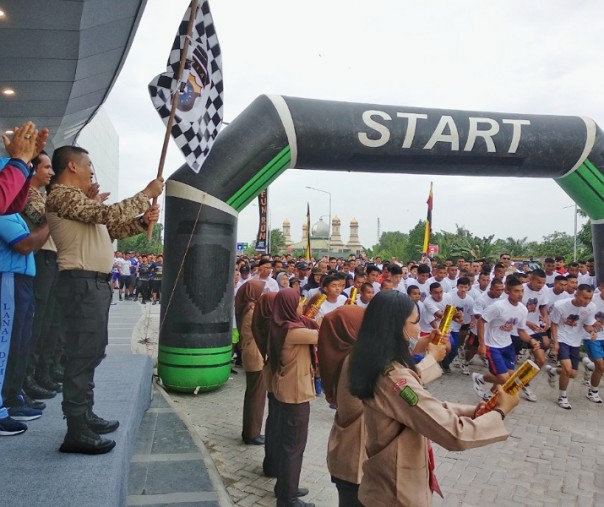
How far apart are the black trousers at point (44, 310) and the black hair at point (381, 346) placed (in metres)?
2.74

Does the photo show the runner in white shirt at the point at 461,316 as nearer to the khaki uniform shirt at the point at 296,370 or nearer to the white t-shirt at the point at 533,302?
the white t-shirt at the point at 533,302

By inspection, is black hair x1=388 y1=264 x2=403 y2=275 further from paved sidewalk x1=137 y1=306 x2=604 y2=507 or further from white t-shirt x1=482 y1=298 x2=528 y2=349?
paved sidewalk x1=137 y1=306 x2=604 y2=507

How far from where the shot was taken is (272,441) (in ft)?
14.0

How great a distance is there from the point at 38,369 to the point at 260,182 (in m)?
3.80

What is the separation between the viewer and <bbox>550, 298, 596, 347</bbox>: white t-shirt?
23.3ft

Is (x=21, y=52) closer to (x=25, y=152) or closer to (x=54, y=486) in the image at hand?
(x=25, y=152)

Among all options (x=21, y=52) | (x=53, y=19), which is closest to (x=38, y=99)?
(x=21, y=52)

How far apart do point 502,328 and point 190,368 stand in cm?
419

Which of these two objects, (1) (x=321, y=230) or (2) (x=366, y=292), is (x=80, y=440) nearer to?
(2) (x=366, y=292)

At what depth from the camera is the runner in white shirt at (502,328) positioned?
677cm

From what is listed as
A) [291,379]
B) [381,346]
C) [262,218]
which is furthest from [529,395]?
[262,218]

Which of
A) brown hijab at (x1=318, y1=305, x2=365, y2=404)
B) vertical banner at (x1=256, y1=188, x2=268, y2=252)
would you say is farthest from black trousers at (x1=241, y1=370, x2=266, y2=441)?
vertical banner at (x1=256, y1=188, x2=268, y2=252)

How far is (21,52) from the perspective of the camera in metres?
6.44

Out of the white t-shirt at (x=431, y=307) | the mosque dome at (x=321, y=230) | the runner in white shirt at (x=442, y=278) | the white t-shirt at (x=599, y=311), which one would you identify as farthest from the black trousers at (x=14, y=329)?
the mosque dome at (x=321, y=230)
